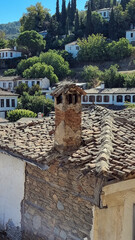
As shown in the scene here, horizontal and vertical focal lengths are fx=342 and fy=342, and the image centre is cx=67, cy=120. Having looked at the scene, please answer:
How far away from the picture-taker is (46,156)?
23.3ft

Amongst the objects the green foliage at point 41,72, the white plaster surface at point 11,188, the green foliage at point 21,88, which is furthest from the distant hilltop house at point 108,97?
the white plaster surface at point 11,188

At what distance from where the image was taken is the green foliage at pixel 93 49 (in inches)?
2870

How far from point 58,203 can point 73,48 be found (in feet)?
242

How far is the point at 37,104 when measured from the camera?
4866 centimetres

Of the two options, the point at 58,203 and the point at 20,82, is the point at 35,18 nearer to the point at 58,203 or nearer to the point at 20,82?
the point at 20,82

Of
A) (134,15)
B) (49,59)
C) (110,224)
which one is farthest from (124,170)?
(134,15)

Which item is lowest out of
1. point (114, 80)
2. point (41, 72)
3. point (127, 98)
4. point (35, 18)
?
point (127, 98)

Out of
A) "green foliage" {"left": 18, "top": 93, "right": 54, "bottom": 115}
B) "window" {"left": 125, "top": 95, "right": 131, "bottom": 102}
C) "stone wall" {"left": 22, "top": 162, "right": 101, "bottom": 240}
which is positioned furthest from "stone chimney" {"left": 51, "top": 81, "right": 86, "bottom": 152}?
"window" {"left": 125, "top": 95, "right": 131, "bottom": 102}

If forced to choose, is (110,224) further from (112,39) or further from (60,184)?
(112,39)

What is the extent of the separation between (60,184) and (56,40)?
265ft

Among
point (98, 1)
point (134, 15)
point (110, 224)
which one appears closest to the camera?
point (110, 224)

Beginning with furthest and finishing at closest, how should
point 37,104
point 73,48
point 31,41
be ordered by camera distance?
point 73,48 < point 31,41 < point 37,104

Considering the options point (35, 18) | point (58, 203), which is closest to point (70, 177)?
point (58, 203)

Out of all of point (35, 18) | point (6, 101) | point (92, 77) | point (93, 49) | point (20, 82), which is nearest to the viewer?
point (6, 101)
